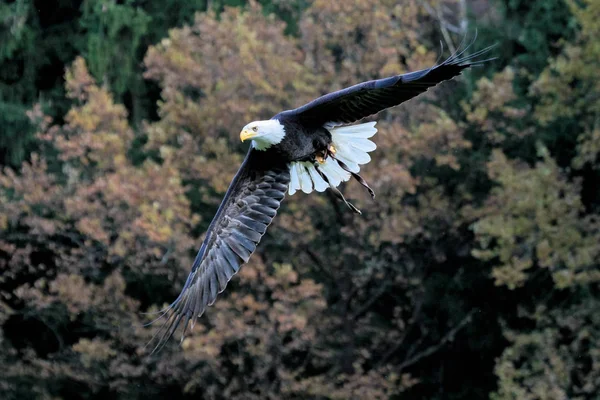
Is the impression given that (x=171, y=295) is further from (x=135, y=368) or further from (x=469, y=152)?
(x=469, y=152)

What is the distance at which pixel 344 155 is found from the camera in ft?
26.7

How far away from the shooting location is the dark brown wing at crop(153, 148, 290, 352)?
25.4ft

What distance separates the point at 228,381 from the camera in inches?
618

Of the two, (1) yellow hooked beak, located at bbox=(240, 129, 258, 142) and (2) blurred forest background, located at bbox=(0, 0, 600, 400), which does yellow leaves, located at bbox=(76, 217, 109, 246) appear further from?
(1) yellow hooked beak, located at bbox=(240, 129, 258, 142)

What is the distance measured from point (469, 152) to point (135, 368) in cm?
526

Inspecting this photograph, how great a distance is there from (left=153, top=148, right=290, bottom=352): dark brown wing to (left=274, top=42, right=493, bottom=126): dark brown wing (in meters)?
0.62

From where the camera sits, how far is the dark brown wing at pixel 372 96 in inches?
269

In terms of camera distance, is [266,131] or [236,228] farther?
[236,228]

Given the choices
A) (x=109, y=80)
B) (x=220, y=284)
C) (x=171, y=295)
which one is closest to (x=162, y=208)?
(x=171, y=295)

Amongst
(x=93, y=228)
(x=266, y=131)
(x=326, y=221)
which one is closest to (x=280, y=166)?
(x=266, y=131)

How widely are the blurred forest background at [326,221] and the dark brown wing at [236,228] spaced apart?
614 centimetres

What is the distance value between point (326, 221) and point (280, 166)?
752cm

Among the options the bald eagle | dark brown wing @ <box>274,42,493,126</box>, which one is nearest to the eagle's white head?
the bald eagle

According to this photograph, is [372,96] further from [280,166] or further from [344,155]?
[280,166]
